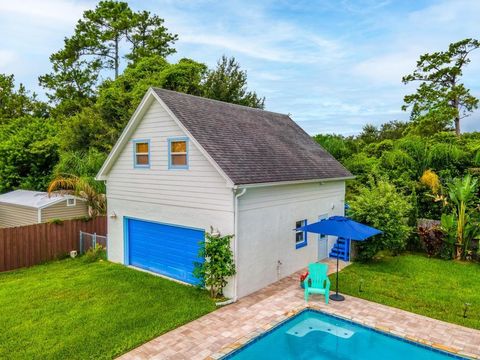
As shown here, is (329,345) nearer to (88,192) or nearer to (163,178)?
(163,178)

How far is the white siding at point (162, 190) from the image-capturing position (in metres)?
10.8

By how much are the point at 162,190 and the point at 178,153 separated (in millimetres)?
1656

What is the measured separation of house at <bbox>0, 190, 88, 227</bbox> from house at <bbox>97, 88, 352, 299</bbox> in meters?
4.51

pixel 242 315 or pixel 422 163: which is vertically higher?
pixel 422 163

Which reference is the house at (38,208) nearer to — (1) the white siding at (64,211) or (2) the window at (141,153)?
(1) the white siding at (64,211)

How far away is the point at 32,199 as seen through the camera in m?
18.0

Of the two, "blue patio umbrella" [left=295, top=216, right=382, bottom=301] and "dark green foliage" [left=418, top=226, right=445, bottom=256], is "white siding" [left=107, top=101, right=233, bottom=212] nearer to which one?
"blue patio umbrella" [left=295, top=216, right=382, bottom=301]

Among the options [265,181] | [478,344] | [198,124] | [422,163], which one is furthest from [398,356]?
[422,163]

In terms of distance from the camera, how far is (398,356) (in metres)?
7.57

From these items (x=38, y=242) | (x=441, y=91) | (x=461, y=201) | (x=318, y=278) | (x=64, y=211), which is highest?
(x=441, y=91)

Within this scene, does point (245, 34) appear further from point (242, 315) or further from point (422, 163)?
point (242, 315)

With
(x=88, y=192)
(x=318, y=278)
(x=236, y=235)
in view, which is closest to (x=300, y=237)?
(x=318, y=278)

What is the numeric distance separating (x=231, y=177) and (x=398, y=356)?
6.05 metres

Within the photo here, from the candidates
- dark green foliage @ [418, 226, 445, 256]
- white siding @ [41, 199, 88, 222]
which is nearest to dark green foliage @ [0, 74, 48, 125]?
white siding @ [41, 199, 88, 222]
